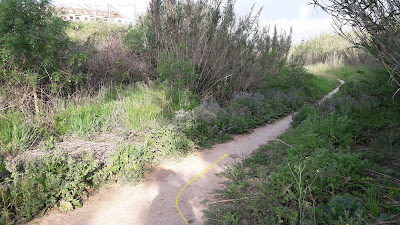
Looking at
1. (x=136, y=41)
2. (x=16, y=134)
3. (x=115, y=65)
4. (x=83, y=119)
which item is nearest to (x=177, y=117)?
(x=83, y=119)

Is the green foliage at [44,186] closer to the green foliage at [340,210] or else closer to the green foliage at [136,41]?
the green foliage at [340,210]

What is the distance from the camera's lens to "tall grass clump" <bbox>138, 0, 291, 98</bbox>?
8.16 m

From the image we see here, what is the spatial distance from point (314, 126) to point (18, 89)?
23.5ft

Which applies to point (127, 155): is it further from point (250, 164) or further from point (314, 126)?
point (314, 126)

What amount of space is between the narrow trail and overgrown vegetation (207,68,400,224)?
0.35m

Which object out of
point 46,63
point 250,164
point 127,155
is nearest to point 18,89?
point 46,63

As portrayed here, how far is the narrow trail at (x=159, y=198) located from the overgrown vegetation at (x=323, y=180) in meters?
0.35

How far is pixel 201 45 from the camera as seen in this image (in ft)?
28.4

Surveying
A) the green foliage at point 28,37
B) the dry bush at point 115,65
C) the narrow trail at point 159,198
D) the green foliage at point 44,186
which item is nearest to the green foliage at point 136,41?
the dry bush at point 115,65

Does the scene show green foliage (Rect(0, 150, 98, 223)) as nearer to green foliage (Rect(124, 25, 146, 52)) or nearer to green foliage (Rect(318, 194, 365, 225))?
green foliage (Rect(318, 194, 365, 225))

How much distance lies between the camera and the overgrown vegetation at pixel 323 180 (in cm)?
299

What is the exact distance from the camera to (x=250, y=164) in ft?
15.7

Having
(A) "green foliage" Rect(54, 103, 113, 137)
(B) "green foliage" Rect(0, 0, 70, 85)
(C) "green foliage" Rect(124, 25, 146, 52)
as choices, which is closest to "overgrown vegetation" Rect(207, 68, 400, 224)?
(A) "green foliage" Rect(54, 103, 113, 137)

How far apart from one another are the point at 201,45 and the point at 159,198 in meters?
5.64
